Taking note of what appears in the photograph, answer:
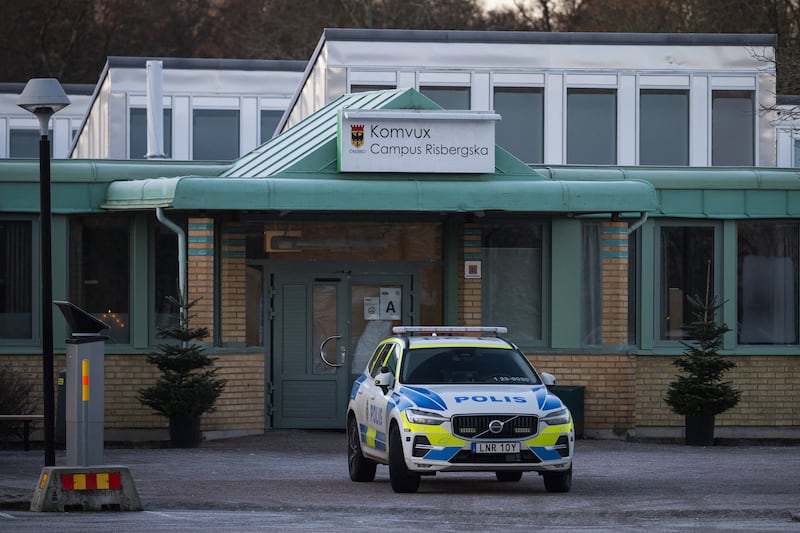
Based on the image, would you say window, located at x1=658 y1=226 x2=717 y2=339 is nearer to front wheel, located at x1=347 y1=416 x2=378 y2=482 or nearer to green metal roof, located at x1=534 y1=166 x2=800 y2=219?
green metal roof, located at x1=534 y1=166 x2=800 y2=219

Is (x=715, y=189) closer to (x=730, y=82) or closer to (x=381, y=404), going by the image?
(x=730, y=82)

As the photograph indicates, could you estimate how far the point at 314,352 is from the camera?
2505cm

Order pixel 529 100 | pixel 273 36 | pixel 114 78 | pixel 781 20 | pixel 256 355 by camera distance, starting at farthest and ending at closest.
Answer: pixel 273 36, pixel 781 20, pixel 114 78, pixel 529 100, pixel 256 355

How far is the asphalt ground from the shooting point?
48.2 feet

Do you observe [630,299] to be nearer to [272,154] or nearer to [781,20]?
[272,154]

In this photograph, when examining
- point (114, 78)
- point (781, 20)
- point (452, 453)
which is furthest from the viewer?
point (781, 20)

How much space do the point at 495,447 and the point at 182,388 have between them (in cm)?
756

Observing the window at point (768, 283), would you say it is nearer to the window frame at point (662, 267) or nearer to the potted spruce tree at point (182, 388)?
the window frame at point (662, 267)

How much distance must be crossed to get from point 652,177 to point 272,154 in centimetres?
570

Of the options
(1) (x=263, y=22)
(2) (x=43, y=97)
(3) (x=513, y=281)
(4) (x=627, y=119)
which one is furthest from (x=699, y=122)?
(1) (x=263, y=22)

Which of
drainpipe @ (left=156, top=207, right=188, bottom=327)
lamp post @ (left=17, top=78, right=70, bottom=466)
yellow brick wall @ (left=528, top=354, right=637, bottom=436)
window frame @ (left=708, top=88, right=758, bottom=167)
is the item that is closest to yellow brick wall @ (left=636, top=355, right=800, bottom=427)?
yellow brick wall @ (left=528, top=354, right=637, bottom=436)

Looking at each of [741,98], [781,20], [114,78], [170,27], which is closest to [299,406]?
[741,98]

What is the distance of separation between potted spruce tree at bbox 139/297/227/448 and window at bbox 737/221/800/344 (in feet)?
27.9

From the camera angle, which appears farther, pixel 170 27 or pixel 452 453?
pixel 170 27
